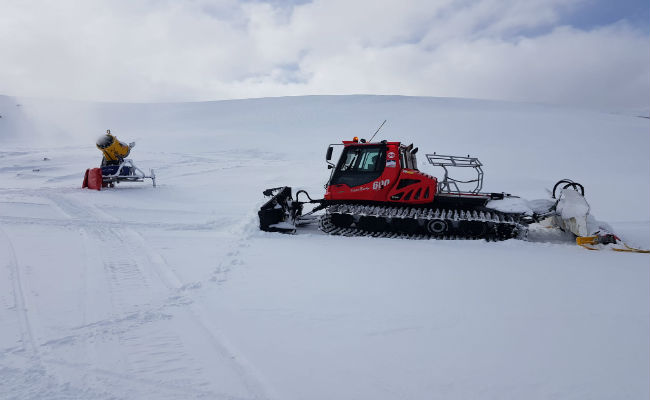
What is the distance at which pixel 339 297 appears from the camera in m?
4.14

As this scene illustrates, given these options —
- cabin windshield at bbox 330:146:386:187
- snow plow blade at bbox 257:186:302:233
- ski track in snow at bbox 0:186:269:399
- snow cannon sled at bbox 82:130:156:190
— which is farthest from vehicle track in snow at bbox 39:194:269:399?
snow cannon sled at bbox 82:130:156:190

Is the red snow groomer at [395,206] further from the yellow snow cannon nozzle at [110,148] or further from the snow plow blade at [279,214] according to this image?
the yellow snow cannon nozzle at [110,148]

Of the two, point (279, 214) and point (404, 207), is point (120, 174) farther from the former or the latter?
point (404, 207)

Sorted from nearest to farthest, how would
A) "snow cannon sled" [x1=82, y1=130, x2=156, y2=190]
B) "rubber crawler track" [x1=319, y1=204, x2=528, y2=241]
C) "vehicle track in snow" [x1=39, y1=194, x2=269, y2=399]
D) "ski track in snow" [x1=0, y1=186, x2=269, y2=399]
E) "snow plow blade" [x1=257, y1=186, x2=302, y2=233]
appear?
1. "ski track in snow" [x1=0, y1=186, x2=269, y2=399]
2. "vehicle track in snow" [x1=39, y1=194, x2=269, y2=399]
3. "rubber crawler track" [x1=319, y1=204, x2=528, y2=241]
4. "snow plow blade" [x1=257, y1=186, x2=302, y2=233]
5. "snow cannon sled" [x1=82, y1=130, x2=156, y2=190]

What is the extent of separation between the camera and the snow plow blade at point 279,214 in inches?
295

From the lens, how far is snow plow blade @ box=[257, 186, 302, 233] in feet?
24.6

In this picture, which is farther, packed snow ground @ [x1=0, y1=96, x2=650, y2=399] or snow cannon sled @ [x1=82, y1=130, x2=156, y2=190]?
snow cannon sled @ [x1=82, y1=130, x2=156, y2=190]

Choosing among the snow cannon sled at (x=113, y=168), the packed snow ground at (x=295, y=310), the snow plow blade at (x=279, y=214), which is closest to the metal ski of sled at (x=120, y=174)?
the snow cannon sled at (x=113, y=168)

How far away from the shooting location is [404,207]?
24.6 ft

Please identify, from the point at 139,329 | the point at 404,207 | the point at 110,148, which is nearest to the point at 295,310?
the point at 139,329

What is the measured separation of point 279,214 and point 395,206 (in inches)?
90.1

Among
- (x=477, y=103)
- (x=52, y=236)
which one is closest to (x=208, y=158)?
(x=52, y=236)

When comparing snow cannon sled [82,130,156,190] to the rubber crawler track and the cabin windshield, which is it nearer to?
the cabin windshield

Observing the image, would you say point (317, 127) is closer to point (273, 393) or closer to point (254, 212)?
point (254, 212)
